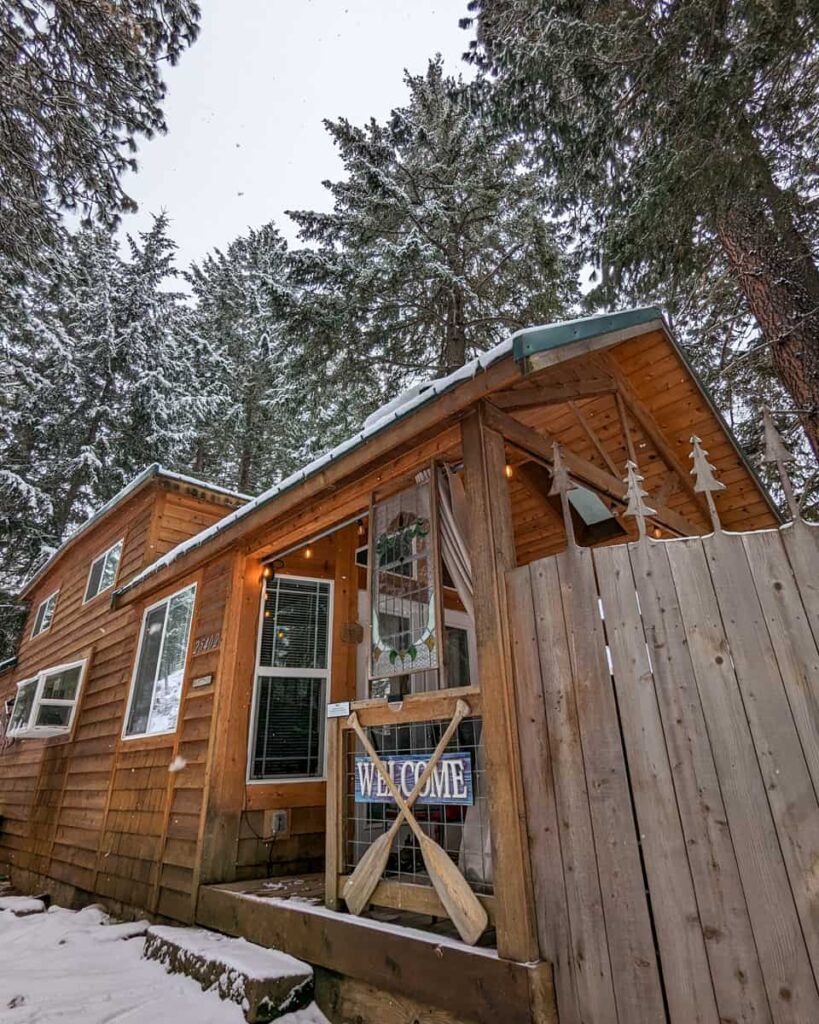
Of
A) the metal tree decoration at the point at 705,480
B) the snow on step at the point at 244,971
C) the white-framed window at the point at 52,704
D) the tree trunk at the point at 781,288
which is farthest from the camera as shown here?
the white-framed window at the point at 52,704

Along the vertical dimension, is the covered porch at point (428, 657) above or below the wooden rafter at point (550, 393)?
below

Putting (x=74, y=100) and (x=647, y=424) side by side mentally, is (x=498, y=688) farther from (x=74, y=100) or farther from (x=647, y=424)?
(x=74, y=100)

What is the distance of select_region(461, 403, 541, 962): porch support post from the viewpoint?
230 centimetres

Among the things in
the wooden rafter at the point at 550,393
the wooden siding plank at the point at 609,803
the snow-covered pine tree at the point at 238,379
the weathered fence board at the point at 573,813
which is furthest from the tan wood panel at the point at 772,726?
the snow-covered pine tree at the point at 238,379

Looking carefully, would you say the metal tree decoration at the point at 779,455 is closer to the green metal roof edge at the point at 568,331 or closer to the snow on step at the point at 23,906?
the green metal roof edge at the point at 568,331

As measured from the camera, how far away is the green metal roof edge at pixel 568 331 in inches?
106

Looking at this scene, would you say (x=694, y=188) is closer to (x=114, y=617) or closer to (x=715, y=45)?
(x=715, y=45)

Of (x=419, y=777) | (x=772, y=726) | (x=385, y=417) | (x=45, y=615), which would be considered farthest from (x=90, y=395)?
(x=772, y=726)

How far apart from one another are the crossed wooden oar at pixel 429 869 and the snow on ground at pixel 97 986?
62 centimetres

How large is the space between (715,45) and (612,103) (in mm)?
1070

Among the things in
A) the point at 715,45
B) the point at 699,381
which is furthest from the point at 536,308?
the point at 699,381

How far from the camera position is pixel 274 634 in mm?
5219

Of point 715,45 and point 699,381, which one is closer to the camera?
point 699,381

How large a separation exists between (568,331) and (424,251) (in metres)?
6.54
